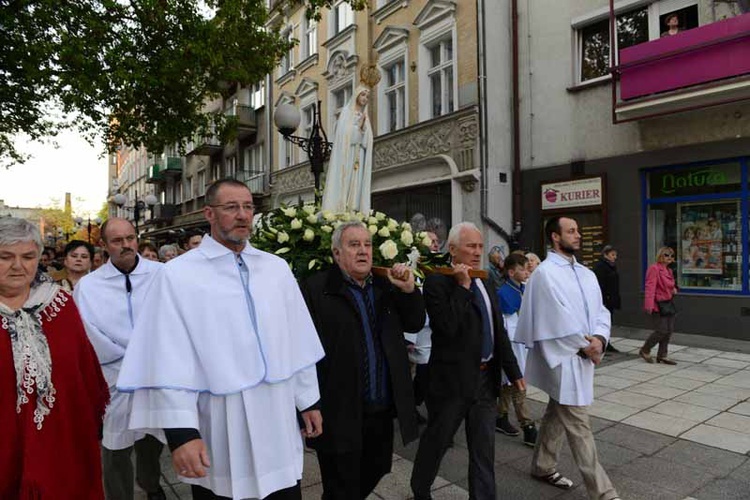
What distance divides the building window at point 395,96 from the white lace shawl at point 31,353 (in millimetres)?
14353

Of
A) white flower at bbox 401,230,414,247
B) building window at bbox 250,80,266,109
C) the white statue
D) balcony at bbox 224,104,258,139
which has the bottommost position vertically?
white flower at bbox 401,230,414,247

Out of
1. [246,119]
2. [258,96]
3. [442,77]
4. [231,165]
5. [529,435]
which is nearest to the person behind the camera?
[529,435]

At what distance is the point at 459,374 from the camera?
3.34m

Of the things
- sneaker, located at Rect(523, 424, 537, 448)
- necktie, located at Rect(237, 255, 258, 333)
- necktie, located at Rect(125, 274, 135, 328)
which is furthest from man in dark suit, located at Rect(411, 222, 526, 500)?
necktie, located at Rect(125, 274, 135, 328)

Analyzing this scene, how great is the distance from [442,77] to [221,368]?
44.3 ft

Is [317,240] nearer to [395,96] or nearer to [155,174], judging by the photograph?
[395,96]

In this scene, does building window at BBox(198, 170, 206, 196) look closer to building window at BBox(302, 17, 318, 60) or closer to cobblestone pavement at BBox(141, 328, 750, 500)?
building window at BBox(302, 17, 318, 60)

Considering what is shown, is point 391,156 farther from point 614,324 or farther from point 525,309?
point 525,309

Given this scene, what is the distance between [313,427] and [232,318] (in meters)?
0.70

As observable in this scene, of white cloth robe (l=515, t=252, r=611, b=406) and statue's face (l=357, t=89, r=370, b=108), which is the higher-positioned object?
statue's face (l=357, t=89, r=370, b=108)

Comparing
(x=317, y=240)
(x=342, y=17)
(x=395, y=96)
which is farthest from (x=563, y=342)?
(x=342, y=17)

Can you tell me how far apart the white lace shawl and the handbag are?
8129 mm

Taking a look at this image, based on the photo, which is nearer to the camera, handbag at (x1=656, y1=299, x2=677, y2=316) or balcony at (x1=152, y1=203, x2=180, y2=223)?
handbag at (x1=656, y1=299, x2=677, y2=316)

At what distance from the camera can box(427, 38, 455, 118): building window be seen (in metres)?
14.3
